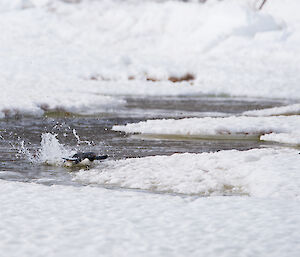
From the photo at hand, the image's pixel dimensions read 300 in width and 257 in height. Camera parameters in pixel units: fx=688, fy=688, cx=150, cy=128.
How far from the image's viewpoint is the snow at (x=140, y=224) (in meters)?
6.03

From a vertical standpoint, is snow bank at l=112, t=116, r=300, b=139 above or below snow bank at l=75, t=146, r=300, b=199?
above

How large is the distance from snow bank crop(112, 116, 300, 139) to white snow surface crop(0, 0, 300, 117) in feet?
26.9

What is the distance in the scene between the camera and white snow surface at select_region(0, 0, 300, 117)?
32938 millimetres

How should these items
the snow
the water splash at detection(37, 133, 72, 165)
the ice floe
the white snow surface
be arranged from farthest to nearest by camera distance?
the white snow surface
the ice floe
the water splash at detection(37, 133, 72, 165)
the snow

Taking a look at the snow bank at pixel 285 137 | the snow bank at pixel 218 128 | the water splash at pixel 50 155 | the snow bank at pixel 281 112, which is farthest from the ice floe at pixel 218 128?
the water splash at pixel 50 155

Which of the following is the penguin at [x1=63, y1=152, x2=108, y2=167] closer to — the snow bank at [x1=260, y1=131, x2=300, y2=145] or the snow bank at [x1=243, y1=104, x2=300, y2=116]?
the snow bank at [x1=260, y1=131, x2=300, y2=145]

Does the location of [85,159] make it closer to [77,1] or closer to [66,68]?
[66,68]

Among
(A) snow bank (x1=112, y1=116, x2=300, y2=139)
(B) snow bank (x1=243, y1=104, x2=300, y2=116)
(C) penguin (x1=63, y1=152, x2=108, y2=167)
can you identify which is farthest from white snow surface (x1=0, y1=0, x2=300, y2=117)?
(C) penguin (x1=63, y1=152, x2=108, y2=167)

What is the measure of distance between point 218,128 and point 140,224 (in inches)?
353

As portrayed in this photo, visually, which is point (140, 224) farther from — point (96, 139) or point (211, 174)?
point (96, 139)

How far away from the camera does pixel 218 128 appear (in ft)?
51.4

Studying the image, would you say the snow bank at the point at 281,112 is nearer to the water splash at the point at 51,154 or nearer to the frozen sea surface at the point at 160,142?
the frozen sea surface at the point at 160,142

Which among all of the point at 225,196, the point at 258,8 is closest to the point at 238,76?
the point at 258,8

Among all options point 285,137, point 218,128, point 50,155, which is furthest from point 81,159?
point 218,128
